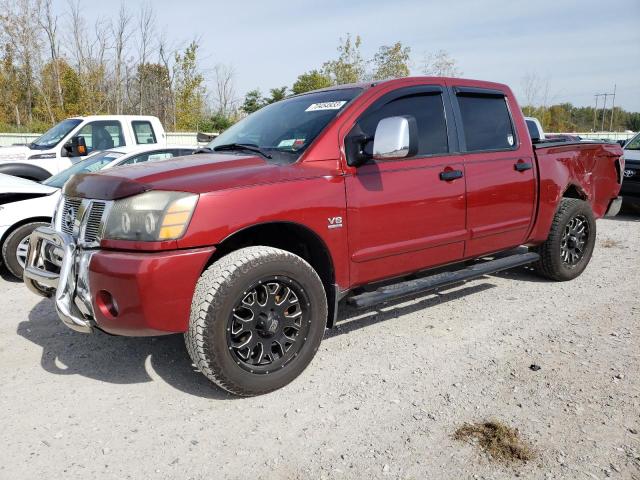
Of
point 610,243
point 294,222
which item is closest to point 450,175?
point 294,222

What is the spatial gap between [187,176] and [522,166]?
9.53ft

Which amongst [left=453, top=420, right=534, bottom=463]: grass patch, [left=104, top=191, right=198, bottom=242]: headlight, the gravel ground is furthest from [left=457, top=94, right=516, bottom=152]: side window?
[left=104, top=191, right=198, bottom=242]: headlight

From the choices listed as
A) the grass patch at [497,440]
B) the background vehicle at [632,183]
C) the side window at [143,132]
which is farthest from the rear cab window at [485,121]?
the side window at [143,132]

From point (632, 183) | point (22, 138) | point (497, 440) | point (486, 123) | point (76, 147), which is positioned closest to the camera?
point (497, 440)

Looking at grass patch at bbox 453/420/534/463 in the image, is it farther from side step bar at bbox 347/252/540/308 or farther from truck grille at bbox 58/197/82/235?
truck grille at bbox 58/197/82/235

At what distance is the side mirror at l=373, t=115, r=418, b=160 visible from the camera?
3.28 m

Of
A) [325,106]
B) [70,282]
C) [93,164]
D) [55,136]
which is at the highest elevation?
[325,106]

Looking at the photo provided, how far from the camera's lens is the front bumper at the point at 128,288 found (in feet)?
8.81

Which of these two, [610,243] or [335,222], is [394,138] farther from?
[610,243]

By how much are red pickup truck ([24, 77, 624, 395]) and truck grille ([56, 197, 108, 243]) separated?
1 cm

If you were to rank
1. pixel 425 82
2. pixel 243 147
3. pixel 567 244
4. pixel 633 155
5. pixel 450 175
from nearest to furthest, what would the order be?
pixel 243 147 → pixel 450 175 → pixel 425 82 → pixel 567 244 → pixel 633 155

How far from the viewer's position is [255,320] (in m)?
3.06

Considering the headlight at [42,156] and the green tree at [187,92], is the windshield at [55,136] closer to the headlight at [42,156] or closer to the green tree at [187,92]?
the headlight at [42,156]

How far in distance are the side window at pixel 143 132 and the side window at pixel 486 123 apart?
7.14m
